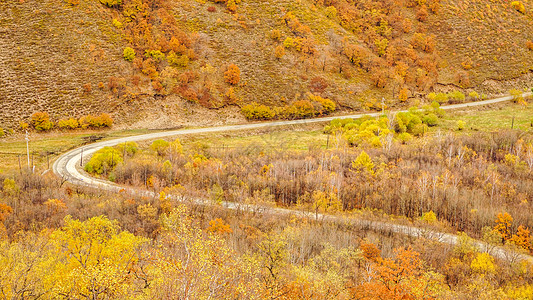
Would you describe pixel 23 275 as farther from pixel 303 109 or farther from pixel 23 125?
pixel 303 109

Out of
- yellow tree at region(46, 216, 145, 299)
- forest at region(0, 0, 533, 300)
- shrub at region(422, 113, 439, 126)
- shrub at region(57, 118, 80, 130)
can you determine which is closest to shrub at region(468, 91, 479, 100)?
forest at region(0, 0, 533, 300)

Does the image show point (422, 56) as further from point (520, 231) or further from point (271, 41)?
point (520, 231)

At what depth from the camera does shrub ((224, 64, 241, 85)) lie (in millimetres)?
77625

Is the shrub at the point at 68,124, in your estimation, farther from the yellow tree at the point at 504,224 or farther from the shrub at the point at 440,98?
the shrub at the point at 440,98

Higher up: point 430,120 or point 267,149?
point 430,120

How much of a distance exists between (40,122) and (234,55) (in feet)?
131

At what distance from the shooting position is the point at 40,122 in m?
59.1

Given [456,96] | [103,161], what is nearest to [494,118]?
[456,96]

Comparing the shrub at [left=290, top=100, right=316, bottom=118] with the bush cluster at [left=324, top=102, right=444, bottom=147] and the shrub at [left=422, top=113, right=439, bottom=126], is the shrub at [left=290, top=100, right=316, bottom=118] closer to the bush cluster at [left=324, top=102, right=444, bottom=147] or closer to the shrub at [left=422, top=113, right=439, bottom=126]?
the bush cluster at [left=324, top=102, right=444, bottom=147]

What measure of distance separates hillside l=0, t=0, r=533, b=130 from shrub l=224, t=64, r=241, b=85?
0.94ft

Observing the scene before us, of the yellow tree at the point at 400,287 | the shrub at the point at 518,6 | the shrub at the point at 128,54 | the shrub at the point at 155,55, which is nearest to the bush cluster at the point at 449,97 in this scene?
the shrub at the point at 518,6

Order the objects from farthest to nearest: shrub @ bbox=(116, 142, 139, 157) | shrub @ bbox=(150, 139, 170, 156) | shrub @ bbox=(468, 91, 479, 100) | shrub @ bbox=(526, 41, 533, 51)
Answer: shrub @ bbox=(526, 41, 533, 51)
shrub @ bbox=(468, 91, 479, 100)
shrub @ bbox=(150, 139, 170, 156)
shrub @ bbox=(116, 142, 139, 157)

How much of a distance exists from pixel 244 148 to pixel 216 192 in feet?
59.0

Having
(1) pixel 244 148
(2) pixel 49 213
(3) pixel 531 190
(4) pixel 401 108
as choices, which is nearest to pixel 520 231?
(3) pixel 531 190
